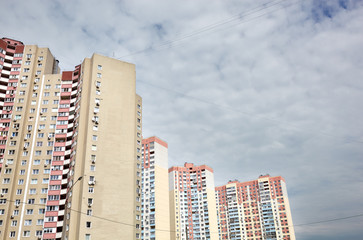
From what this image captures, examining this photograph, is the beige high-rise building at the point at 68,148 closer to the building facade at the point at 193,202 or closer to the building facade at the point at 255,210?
the building facade at the point at 193,202

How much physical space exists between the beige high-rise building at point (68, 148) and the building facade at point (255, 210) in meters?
103

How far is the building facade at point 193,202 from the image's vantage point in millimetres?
135000

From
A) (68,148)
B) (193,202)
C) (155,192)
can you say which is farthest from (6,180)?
(193,202)

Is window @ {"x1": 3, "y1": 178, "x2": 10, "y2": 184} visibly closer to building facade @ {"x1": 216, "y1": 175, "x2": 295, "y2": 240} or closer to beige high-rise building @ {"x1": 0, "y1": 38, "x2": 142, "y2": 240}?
beige high-rise building @ {"x1": 0, "y1": 38, "x2": 142, "y2": 240}

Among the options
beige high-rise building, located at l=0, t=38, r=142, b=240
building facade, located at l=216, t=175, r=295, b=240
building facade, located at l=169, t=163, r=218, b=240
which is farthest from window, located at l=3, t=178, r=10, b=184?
building facade, located at l=216, t=175, r=295, b=240

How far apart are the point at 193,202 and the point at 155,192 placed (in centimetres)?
3505

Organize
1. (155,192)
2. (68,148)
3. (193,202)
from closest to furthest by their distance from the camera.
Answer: (68,148), (155,192), (193,202)

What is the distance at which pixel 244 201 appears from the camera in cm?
16175

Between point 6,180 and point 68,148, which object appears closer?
point 6,180

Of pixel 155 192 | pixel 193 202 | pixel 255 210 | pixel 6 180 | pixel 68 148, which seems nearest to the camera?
pixel 6 180

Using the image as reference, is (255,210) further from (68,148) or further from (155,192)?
(68,148)

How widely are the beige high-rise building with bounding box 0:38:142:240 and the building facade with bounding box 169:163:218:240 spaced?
70.6m

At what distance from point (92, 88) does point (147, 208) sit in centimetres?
6041

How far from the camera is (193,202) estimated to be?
465ft
